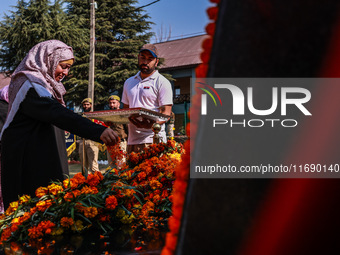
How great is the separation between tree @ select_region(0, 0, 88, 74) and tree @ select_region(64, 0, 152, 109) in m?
2.23

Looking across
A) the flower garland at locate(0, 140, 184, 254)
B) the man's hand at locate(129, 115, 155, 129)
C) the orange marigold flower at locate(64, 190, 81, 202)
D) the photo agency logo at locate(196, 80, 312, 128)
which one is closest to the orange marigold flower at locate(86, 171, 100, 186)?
the flower garland at locate(0, 140, 184, 254)

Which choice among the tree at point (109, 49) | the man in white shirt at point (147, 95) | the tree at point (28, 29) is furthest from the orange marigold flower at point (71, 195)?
the tree at point (109, 49)

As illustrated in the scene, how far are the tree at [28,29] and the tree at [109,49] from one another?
7.33 feet

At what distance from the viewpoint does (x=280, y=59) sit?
583 millimetres

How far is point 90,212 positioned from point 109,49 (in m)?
21.8

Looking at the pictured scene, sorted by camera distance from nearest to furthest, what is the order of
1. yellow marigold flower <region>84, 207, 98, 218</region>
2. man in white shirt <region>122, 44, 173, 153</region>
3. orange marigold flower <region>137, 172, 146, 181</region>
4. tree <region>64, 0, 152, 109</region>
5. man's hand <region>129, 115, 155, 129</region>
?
1. yellow marigold flower <region>84, 207, 98, 218</region>
2. orange marigold flower <region>137, 172, 146, 181</region>
3. man's hand <region>129, 115, 155, 129</region>
4. man in white shirt <region>122, 44, 173, 153</region>
5. tree <region>64, 0, 152, 109</region>

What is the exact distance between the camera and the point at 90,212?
72.0 inches

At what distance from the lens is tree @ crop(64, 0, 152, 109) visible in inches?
840

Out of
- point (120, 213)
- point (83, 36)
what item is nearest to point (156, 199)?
point (120, 213)

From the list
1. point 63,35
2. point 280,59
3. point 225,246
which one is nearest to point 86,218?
point 225,246

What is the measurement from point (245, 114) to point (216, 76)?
89mm

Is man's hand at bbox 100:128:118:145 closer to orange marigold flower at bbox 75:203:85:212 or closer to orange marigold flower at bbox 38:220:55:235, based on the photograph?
orange marigold flower at bbox 75:203:85:212

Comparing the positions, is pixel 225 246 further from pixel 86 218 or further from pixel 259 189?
pixel 86 218

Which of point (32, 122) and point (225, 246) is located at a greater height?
point (32, 122)
